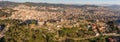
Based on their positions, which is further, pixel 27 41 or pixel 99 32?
pixel 99 32

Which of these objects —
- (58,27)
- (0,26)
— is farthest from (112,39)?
(0,26)

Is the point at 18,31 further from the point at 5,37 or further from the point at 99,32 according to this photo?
the point at 99,32

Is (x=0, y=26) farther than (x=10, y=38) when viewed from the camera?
Yes

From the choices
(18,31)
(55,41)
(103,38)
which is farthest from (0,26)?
(103,38)

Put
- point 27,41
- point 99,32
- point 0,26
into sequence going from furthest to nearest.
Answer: point 0,26 < point 99,32 < point 27,41

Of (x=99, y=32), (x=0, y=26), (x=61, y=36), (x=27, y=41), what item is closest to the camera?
(x=27, y=41)

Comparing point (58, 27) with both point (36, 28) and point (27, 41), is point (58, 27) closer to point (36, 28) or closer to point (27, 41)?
point (36, 28)

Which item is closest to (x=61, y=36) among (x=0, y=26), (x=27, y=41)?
(x=27, y=41)

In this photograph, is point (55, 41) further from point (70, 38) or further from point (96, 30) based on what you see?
point (96, 30)
